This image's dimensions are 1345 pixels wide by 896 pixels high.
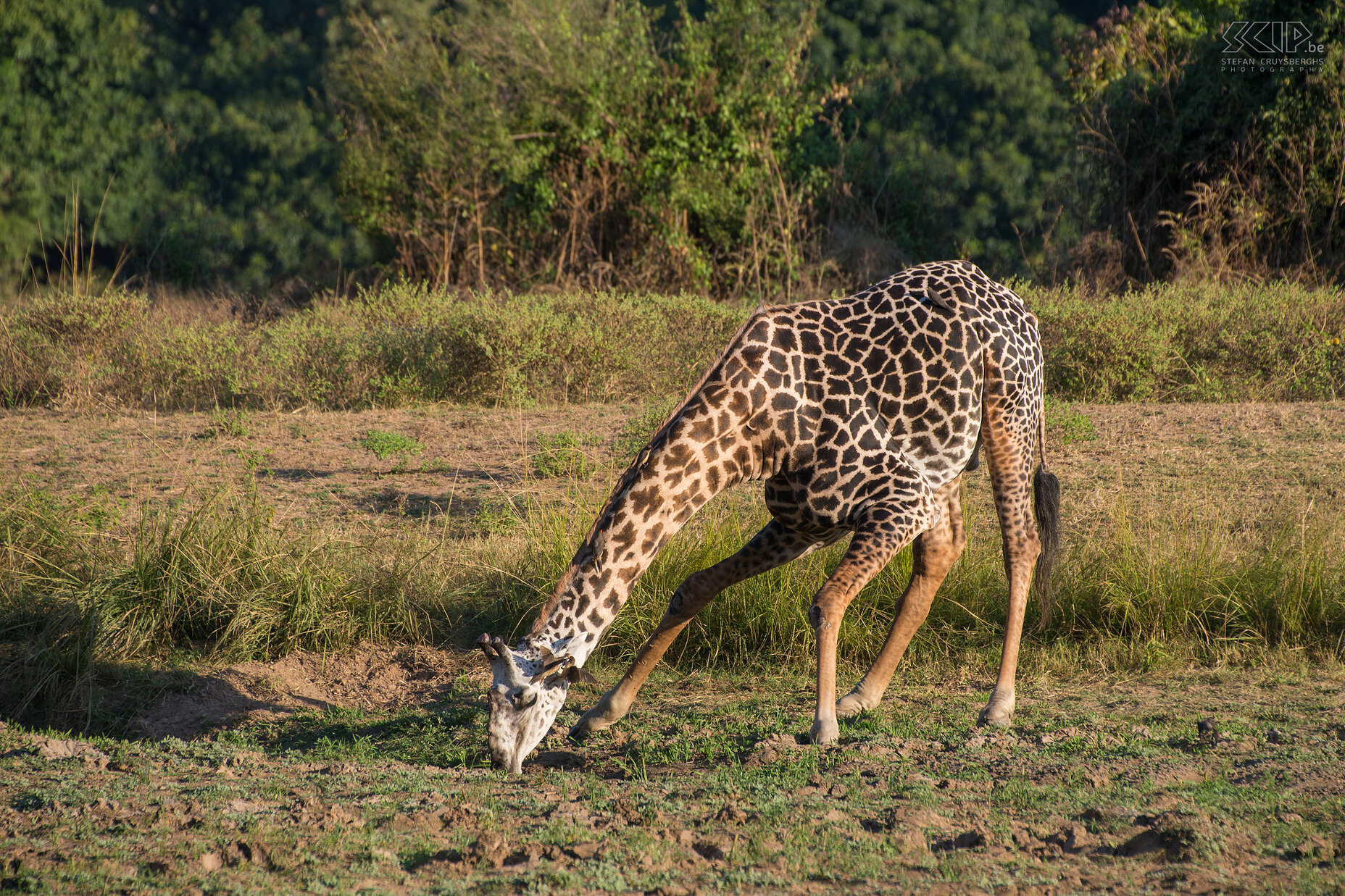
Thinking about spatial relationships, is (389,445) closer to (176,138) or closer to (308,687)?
(308,687)

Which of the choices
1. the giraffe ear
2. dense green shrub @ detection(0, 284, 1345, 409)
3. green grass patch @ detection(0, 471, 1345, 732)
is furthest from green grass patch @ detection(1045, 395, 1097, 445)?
the giraffe ear

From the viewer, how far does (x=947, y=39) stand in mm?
28734

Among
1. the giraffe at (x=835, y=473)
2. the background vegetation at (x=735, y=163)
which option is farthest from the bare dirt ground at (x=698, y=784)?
the background vegetation at (x=735, y=163)

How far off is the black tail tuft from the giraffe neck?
1628mm

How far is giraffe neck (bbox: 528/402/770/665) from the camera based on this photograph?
4.47m

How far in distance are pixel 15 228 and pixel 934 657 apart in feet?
77.4

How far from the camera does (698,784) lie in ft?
13.6

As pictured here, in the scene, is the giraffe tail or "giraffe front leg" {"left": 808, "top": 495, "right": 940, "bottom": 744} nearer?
"giraffe front leg" {"left": 808, "top": 495, "right": 940, "bottom": 744}

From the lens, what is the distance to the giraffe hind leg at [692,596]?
506 centimetres

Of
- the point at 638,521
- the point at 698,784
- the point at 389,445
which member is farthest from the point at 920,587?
the point at 389,445

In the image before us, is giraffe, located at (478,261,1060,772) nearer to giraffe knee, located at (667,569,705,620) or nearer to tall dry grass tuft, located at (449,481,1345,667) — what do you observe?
giraffe knee, located at (667,569,705,620)

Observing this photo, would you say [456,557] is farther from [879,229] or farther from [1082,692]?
[879,229]

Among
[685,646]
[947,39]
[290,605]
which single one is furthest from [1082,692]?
[947,39]

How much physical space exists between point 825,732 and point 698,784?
676 millimetres
